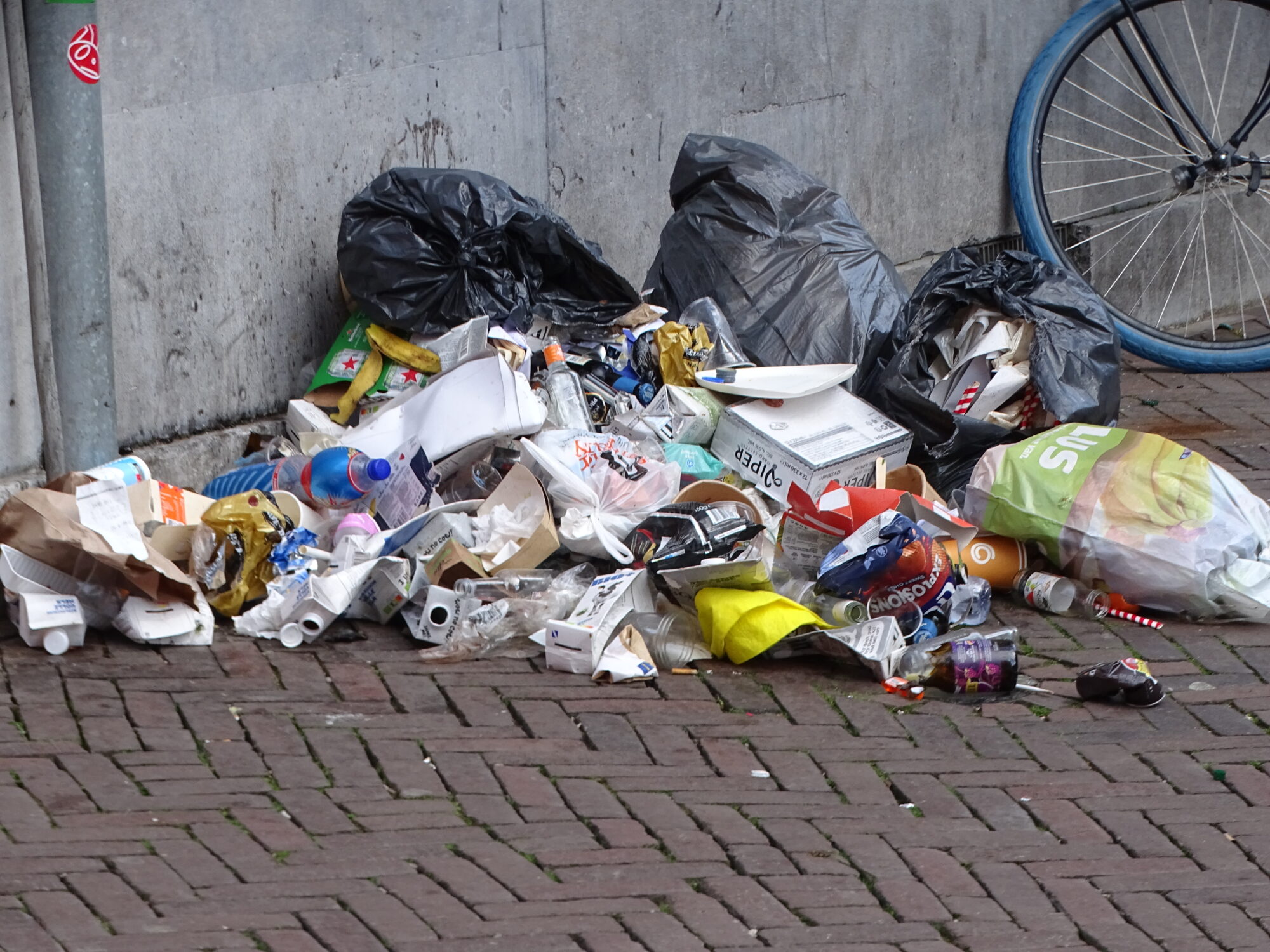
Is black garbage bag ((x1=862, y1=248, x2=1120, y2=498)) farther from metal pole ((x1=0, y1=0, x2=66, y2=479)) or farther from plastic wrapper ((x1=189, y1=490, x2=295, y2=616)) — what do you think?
metal pole ((x1=0, y1=0, x2=66, y2=479))

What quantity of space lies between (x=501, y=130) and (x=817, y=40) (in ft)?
5.10

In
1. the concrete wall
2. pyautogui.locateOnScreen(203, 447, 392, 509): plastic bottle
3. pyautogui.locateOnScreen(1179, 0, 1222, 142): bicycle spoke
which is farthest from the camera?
pyautogui.locateOnScreen(1179, 0, 1222, 142): bicycle spoke

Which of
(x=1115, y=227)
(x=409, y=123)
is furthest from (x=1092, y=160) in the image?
(x=409, y=123)

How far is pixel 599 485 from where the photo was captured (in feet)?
14.5

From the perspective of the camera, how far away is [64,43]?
4062mm

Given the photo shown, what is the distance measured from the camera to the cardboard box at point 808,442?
4645mm

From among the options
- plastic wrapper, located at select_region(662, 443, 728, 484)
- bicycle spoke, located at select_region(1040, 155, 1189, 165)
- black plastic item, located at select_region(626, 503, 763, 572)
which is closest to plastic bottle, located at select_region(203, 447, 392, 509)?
black plastic item, located at select_region(626, 503, 763, 572)

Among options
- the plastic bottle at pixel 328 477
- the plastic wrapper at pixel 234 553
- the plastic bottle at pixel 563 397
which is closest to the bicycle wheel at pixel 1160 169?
the plastic bottle at pixel 563 397

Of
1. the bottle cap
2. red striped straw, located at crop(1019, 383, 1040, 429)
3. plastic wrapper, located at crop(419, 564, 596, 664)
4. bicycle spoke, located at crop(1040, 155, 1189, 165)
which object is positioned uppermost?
bicycle spoke, located at crop(1040, 155, 1189, 165)

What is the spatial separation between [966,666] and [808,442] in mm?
1055

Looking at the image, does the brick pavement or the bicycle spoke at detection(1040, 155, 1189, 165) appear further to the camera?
the bicycle spoke at detection(1040, 155, 1189, 165)

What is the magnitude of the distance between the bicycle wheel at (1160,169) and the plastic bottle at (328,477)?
351 cm

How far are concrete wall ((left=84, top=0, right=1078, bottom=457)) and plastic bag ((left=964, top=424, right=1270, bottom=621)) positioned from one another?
198 cm

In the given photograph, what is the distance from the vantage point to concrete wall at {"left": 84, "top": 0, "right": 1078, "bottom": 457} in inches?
180
